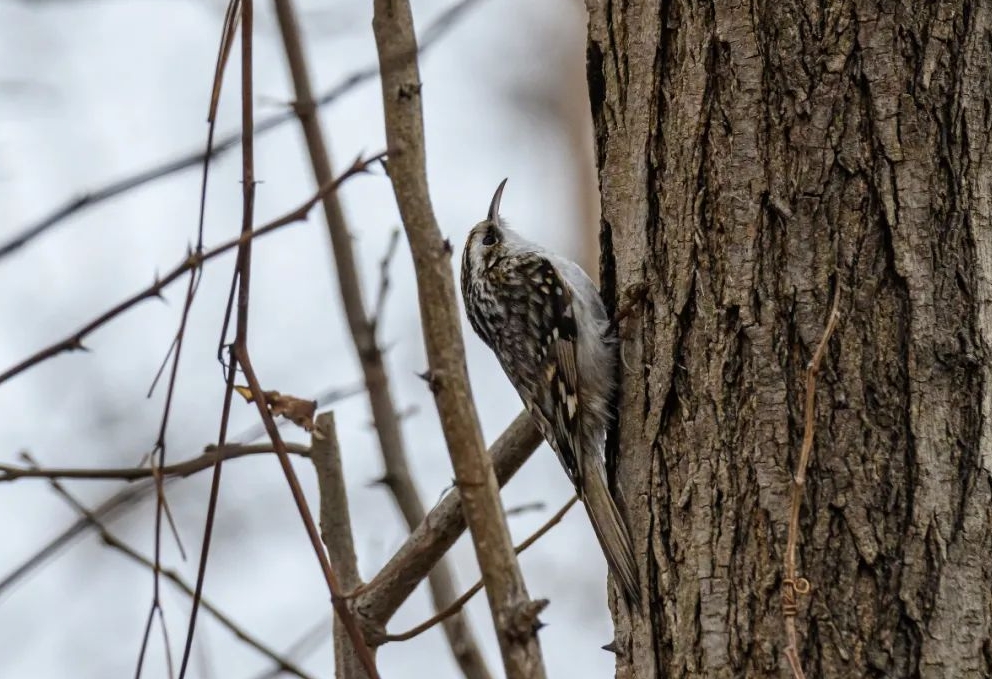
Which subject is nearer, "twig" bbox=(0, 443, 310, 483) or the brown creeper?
"twig" bbox=(0, 443, 310, 483)

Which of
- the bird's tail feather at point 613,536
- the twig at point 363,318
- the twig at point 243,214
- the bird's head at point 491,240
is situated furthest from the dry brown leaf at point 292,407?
the bird's head at point 491,240

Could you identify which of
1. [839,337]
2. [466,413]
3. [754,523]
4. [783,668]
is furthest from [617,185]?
[466,413]

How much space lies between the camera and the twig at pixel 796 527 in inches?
74.5

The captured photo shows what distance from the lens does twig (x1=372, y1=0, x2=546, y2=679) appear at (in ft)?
3.98

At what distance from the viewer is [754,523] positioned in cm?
202

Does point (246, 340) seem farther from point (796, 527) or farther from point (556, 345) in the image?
point (556, 345)

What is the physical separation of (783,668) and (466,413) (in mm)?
961

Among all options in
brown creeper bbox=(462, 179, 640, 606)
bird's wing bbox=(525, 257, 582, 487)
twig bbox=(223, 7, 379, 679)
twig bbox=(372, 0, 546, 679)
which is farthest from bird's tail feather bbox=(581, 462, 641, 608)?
twig bbox=(372, 0, 546, 679)

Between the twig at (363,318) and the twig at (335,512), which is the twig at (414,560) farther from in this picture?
the twig at (363,318)

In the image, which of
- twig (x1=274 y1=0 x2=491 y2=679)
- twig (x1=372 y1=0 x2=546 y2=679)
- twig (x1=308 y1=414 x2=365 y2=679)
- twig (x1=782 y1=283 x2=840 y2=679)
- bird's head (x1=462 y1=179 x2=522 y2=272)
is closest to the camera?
twig (x1=372 y1=0 x2=546 y2=679)

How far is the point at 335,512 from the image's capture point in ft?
8.36

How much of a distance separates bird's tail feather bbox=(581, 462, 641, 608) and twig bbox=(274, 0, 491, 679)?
2.34ft

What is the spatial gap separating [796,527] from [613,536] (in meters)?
0.47

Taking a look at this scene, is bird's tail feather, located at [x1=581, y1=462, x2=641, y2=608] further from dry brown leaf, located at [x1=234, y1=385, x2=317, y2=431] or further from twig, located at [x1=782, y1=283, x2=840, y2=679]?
dry brown leaf, located at [x1=234, y1=385, x2=317, y2=431]
